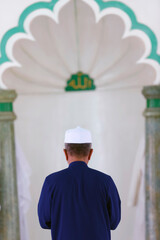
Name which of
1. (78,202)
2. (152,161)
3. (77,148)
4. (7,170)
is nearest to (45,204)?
(78,202)

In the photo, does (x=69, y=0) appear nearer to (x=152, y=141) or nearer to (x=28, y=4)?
(x=28, y=4)

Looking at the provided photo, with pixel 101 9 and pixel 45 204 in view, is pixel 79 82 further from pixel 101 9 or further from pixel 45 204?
pixel 45 204

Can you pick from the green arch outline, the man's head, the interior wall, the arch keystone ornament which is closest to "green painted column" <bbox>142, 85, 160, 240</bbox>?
the green arch outline

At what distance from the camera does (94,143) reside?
12.8ft

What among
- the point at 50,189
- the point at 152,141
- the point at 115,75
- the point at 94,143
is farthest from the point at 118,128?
the point at 50,189

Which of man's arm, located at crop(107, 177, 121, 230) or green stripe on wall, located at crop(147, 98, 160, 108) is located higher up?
green stripe on wall, located at crop(147, 98, 160, 108)

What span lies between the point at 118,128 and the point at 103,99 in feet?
1.20

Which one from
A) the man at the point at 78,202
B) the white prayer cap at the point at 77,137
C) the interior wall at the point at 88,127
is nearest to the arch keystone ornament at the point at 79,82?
the interior wall at the point at 88,127

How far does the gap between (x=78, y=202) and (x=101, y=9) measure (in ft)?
5.84

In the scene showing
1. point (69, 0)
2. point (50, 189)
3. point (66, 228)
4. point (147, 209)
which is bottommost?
point (147, 209)

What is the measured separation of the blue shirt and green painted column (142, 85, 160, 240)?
1087 millimetres

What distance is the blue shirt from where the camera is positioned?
6.16 feet

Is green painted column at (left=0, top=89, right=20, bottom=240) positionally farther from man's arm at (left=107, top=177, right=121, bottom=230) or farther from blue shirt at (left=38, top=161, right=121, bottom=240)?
man's arm at (left=107, top=177, right=121, bottom=230)

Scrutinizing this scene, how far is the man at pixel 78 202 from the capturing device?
74.0 inches
